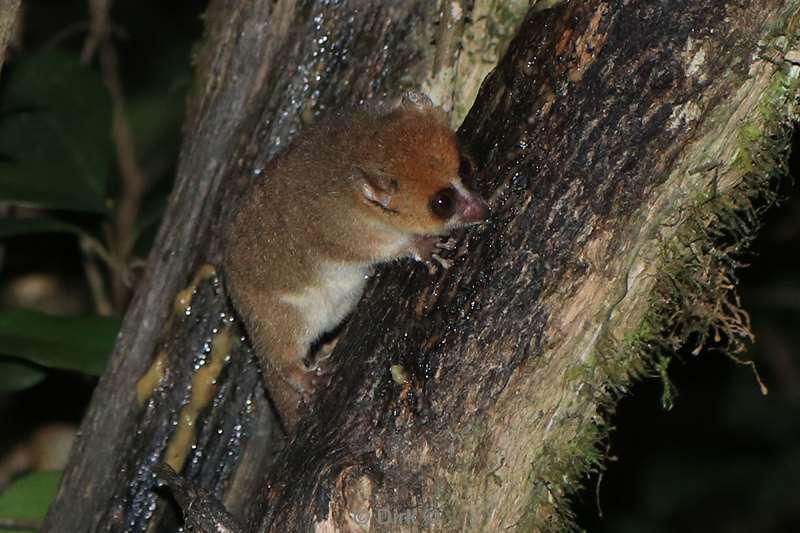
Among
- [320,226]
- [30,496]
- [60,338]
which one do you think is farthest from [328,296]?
[30,496]

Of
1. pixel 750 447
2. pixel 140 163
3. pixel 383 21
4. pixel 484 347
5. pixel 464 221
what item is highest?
pixel 383 21

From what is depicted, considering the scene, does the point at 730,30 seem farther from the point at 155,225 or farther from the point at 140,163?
the point at 140,163

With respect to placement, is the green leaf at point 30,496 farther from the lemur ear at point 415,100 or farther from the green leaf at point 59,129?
the lemur ear at point 415,100

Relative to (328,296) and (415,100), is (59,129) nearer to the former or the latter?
(328,296)

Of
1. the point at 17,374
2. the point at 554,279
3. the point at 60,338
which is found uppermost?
the point at 554,279

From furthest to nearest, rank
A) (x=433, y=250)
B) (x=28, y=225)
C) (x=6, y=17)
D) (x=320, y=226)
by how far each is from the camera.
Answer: (x=28, y=225), (x=320, y=226), (x=433, y=250), (x=6, y=17)

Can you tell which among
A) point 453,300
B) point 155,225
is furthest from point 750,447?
point 453,300
